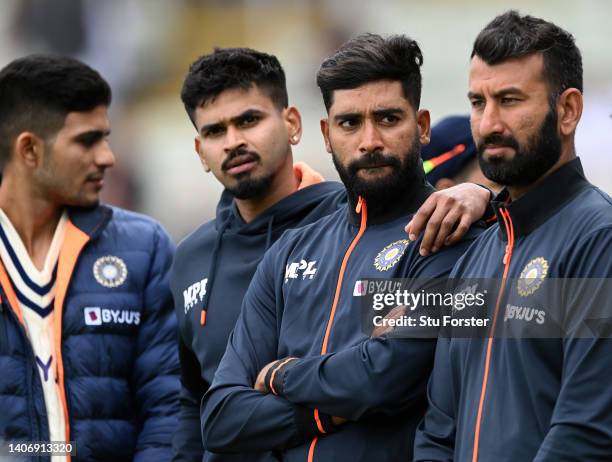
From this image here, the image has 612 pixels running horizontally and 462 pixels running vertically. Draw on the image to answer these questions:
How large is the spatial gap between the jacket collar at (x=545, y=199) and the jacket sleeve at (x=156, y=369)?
2.01 m

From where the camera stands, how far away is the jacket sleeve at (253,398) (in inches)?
143

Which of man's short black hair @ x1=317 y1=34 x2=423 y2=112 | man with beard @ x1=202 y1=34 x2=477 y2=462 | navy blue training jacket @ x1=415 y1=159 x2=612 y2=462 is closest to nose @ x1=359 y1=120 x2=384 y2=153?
man with beard @ x1=202 y1=34 x2=477 y2=462

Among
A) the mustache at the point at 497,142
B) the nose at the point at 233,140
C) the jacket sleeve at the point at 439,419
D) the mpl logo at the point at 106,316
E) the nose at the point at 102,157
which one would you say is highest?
the nose at the point at 102,157

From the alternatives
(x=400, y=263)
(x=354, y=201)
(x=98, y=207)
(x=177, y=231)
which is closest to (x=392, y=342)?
(x=400, y=263)

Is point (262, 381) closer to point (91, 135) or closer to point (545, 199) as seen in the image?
point (545, 199)

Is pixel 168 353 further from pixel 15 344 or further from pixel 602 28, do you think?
pixel 602 28

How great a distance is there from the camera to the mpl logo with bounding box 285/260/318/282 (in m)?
3.83

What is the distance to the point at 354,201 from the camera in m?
3.88

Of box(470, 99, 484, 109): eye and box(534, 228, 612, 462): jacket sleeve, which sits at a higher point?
box(470, 99, 484, 109): eye

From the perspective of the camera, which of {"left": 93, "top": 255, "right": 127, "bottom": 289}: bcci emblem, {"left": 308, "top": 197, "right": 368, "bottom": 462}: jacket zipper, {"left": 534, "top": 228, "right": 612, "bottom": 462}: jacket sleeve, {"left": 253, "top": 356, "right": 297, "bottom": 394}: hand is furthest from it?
{"left": 93, "top": 255, "right": 127, "bottom": 289}: bcci emblem

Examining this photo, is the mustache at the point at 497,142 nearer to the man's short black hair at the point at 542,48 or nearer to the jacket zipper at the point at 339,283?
the man's short black hair at the point at 542,48

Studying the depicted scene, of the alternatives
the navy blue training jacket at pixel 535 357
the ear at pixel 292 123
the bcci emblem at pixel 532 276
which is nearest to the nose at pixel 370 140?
the navy blue training jacket at pixel 535 357

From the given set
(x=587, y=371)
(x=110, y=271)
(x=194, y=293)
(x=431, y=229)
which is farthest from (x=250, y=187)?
(x=587, y=371)

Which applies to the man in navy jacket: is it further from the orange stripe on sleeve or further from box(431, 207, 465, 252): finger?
box(431, 207, 465, 252): finger
